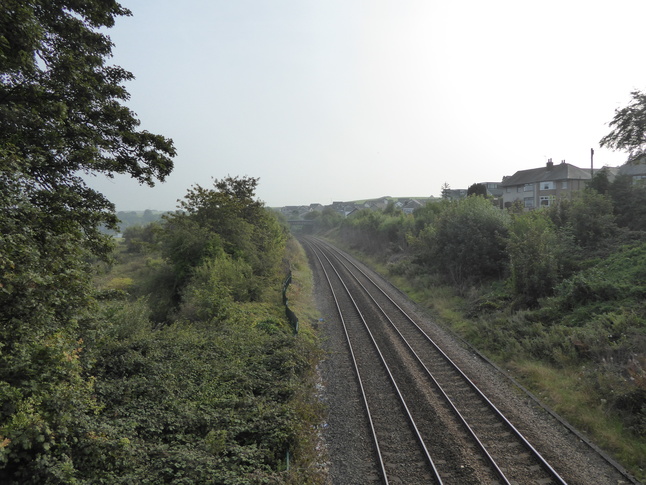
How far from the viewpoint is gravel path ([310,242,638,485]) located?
8.03 meters

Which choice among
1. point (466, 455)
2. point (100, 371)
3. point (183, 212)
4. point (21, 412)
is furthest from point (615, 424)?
point (183, 212)

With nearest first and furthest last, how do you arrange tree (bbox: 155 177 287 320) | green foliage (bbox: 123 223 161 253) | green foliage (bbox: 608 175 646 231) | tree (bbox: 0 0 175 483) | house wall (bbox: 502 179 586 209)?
tree (bbox: 0 0 175 483) < tree (bbox: 155 177 287 320) < green foliage (bbox: 608 175 646 231) < house wall (bbox: 502 179 586 209) < green foliage (bbox: 123 223 161 253)

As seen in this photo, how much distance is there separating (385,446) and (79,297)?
7702 millimetres

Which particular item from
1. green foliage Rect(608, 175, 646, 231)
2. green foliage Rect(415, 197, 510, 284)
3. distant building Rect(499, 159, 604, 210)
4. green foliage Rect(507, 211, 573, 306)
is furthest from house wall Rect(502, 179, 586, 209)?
green foliage Rect(507, 211, 573, 306)

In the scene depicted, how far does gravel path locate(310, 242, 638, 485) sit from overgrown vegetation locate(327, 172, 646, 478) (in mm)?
591

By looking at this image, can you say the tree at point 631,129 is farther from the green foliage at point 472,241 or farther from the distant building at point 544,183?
the distant building at point 544,183

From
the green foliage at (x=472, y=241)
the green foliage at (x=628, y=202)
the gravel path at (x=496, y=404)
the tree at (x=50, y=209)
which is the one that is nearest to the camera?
the tree at (x=50, y=209)

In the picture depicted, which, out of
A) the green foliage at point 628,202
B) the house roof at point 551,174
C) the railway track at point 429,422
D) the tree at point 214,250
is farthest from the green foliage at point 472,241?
the house roof at point 551,174

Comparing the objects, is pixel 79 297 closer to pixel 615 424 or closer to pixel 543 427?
pixel 543 427

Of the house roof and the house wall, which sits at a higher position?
the house roof

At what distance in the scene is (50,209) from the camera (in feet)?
23.4

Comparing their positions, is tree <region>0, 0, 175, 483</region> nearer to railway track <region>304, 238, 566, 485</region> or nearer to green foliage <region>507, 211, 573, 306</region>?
railway track <region>304, 238, 566, 485</region>

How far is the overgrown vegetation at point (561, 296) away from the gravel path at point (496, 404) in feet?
1.94

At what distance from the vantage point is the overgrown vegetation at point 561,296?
1012 centimetres
